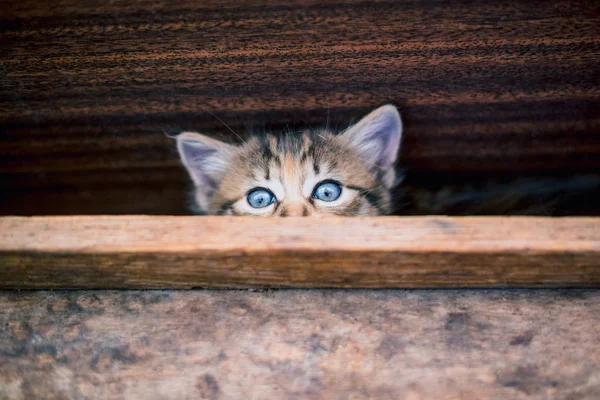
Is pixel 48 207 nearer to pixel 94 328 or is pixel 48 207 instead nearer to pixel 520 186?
pixel 94 328

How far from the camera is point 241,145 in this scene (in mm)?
1771

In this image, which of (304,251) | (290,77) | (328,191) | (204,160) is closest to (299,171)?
(328,191)

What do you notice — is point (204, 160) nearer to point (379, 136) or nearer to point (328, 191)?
point (328, 191)

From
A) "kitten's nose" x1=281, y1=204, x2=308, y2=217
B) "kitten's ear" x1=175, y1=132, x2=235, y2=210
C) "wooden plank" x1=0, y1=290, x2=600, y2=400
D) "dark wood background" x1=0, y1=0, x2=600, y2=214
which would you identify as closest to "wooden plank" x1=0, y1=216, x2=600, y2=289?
"wooden plank" x1=0, y1=290, x2=600, y2=400

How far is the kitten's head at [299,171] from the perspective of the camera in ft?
5.34

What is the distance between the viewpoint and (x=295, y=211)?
149 centimetres

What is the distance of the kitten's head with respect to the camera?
1.63 metres

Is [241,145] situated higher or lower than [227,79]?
lower

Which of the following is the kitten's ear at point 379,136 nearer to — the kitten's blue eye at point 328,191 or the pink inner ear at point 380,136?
the pink inner ear at point 380,136

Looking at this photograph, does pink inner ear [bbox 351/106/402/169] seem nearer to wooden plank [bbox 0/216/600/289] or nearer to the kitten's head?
the kitten's head

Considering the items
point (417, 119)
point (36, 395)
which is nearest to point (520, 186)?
point (417, 119)

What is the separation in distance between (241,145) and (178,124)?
0.38 metres

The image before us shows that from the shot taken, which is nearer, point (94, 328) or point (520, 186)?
point (94, 328)

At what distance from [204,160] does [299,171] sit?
34 centimetres
